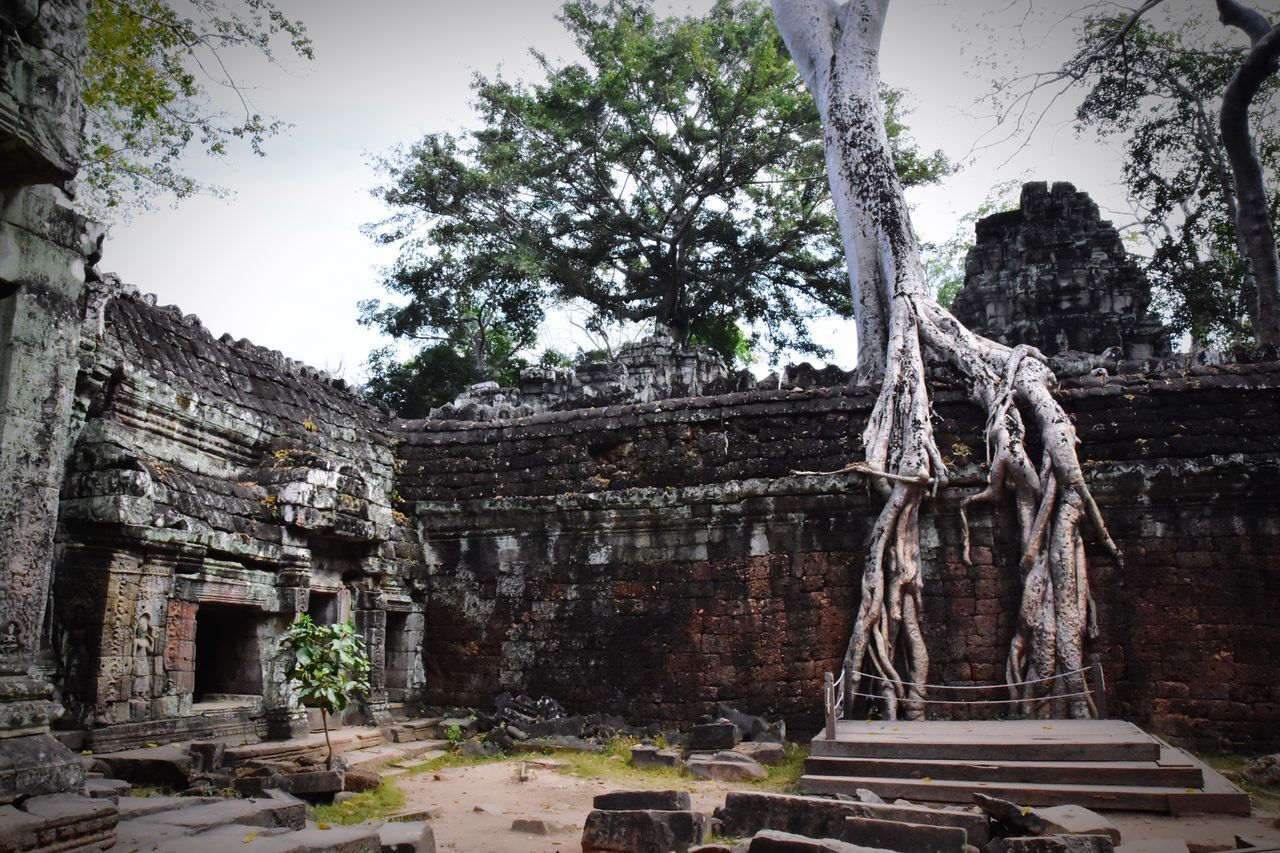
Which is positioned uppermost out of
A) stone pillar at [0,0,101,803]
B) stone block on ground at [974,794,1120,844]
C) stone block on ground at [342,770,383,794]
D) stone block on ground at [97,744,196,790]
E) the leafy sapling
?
stone pillar at [0,0,101,803]

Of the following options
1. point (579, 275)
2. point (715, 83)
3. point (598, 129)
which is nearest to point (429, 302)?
point (579, 275)

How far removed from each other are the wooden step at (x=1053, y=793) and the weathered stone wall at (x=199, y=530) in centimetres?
412

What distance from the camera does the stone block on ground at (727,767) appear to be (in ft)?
21.5

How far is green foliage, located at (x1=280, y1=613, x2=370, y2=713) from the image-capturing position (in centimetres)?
604

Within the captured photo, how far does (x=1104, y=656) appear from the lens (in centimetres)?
699

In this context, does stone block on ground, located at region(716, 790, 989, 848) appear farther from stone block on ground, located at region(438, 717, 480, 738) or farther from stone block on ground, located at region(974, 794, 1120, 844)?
stone block on ground, located at region(438, 717, 480, 738)

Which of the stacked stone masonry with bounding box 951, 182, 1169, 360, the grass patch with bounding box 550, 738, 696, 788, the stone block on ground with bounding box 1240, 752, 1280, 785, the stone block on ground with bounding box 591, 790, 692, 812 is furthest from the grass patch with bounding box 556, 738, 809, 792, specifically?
the stacked stone masonry with bounding box 951, 182, 1169, 360

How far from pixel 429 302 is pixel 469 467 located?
11735mm

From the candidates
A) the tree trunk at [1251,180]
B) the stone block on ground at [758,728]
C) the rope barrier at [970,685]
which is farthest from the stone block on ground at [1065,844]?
the tree trunk at [1251,180]

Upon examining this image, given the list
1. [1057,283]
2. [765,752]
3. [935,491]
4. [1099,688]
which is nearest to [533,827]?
[765,752]

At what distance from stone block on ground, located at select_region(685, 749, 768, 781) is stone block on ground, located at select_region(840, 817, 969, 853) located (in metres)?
2.46

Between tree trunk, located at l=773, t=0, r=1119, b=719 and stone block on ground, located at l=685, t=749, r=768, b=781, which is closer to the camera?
stone block on ground, located at l=685, t=749, r=768, b=781

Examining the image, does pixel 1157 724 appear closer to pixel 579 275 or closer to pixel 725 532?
pixel 725 532

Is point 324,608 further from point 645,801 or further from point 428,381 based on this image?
point 428,381
